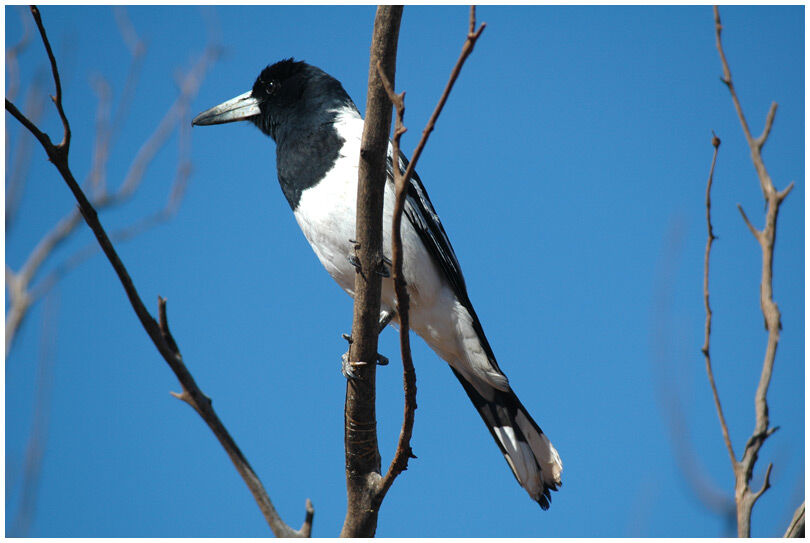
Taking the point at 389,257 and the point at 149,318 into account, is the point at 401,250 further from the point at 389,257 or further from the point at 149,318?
the point at 389,257

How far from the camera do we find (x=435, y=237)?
3215 mm

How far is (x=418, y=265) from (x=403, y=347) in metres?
1.12

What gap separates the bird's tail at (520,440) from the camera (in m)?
3.15

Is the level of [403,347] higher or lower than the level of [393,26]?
lower

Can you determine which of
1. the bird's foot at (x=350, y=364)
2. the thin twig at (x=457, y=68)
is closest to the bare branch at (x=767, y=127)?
the thin twig at (x=457, y=68)

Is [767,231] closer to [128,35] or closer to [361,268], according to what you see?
[361,268]

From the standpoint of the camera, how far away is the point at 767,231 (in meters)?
1.71

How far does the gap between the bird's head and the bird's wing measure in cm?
45

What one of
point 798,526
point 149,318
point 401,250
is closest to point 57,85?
point 149,318

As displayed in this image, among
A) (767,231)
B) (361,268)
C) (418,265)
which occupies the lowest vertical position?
(767,231)

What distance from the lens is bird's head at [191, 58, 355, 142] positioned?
3.45 m

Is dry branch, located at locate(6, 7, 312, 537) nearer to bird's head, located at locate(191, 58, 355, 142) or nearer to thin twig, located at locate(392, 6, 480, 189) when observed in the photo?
thin twig, located at locate(392, 6, 480, 189)

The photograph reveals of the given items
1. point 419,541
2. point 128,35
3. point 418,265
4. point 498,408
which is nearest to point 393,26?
point 418,265

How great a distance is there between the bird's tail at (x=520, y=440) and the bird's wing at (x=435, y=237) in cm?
16
